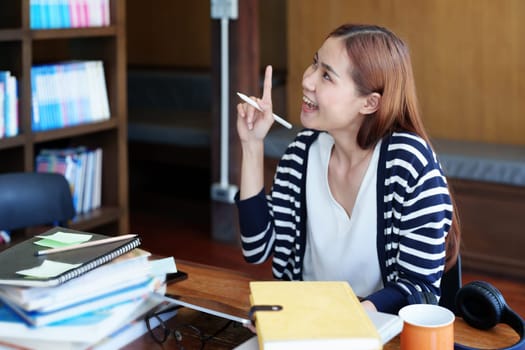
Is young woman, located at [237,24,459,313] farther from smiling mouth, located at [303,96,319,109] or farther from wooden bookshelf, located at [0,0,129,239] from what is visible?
wooden bookshelf, located at [0,0,129,239]

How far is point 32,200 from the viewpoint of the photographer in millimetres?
2633

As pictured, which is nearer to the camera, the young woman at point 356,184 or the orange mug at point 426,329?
the orange mug at point 426,329

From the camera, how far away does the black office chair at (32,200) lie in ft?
8.45

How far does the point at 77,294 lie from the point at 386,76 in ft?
3.02

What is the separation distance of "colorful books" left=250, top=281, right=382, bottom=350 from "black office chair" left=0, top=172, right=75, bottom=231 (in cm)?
144

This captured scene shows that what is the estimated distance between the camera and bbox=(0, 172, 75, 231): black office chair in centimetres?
258

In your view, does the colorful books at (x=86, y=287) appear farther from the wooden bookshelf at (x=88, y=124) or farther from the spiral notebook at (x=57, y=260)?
the wooden bookshelf at (x=88, y=124)

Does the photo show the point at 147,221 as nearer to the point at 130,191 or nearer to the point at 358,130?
the point at 130,191

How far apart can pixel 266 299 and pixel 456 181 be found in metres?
2.78

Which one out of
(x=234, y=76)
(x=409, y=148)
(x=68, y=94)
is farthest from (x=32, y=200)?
(x=234, y=76)

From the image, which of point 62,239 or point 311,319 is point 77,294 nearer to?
point 62,239

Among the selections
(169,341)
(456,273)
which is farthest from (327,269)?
(169,341)

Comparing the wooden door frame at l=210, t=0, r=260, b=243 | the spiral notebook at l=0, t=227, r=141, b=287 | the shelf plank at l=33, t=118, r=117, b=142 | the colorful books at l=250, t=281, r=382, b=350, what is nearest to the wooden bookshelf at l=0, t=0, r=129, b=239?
the shelf plank at l=33, t=118, r=117, b=142

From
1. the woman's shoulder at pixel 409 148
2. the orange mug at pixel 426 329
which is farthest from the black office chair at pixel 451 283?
the orange mug at pixel 426 329
